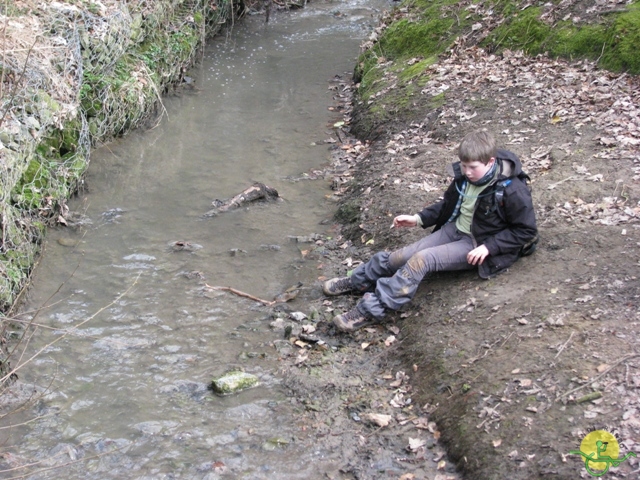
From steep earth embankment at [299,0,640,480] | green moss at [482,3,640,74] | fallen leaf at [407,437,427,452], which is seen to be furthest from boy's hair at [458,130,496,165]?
green moss at [482,3,640,74]

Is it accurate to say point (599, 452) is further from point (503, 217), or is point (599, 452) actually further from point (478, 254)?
point (503, 217)

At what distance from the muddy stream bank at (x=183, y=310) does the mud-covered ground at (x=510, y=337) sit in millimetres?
110

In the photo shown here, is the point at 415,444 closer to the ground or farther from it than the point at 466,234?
closer to the ground

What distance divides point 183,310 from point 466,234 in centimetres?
277

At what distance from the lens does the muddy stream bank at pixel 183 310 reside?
4.65 meters

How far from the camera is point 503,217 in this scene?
5320 millimetres

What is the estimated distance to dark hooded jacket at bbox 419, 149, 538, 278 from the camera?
5.21m

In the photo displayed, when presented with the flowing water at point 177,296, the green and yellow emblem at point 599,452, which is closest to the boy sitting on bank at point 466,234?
the flowing water at point 177,296

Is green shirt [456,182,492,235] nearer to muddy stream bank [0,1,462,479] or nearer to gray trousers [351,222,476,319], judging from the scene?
gray trousers [351,222,476,319]

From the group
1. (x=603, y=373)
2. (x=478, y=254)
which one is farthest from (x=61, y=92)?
(x=603, y=373)

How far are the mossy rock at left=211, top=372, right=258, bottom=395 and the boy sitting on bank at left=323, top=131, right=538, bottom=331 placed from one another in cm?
93

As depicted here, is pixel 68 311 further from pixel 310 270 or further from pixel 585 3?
pixel 585 3

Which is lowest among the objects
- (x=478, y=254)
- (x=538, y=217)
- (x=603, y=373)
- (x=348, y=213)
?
(x=348, y=213)

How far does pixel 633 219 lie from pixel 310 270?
317cm
